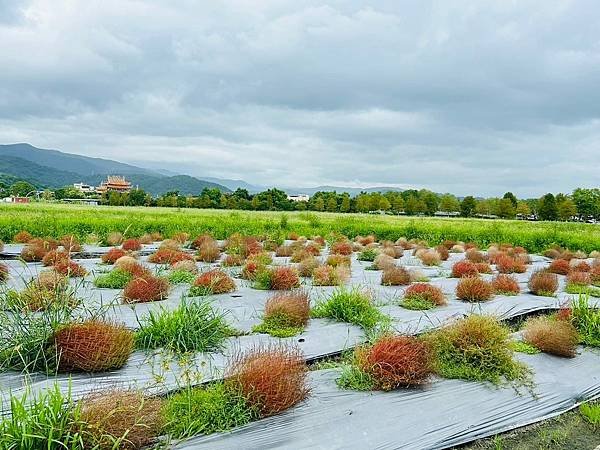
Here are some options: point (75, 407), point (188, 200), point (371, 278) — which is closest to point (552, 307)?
point (371, 278)

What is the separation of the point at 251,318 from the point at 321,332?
1.07 m

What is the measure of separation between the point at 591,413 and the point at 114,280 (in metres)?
6.93

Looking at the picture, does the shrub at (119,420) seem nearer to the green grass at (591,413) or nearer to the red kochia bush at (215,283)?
the green grass at (591,413)

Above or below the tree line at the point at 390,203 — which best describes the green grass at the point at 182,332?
below

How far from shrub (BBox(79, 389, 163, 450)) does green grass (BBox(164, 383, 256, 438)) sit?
15 centimetres

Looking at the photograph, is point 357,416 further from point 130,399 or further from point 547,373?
point 547,373

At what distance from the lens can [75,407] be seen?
2861 mm

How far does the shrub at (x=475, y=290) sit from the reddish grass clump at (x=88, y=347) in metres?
5.48

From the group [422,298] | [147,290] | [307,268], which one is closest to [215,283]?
[147,290]

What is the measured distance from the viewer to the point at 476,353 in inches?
182

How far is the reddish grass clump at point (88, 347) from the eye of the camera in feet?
13.3

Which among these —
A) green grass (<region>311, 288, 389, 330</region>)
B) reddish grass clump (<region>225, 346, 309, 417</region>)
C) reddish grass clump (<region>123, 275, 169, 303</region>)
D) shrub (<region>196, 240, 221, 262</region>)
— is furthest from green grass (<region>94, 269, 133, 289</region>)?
reddish grass clump (<region>225, 346, 309, 417</region>)

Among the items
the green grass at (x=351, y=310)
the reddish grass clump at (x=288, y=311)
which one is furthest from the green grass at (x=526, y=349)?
the reddish grass clump at (x=288, y=311)

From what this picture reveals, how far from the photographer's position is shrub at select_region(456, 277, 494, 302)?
7.59 m
